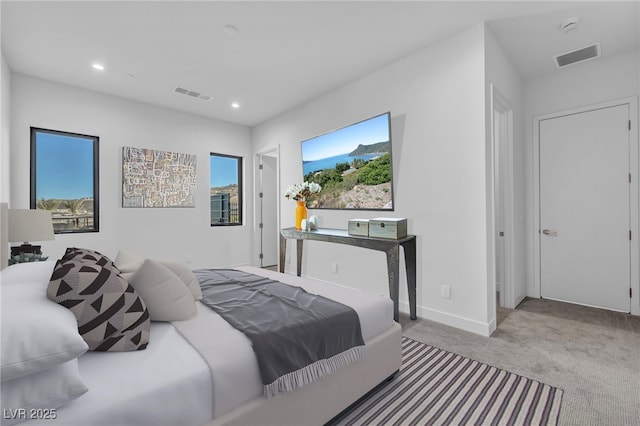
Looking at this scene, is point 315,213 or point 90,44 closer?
point 90,44

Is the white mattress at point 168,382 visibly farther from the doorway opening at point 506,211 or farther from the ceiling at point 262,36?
the doorway opening at point 506,211

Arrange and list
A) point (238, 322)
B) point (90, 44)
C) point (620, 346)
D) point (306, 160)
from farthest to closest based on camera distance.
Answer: point (306, 160)
point (90, 44)
point (620, 346)
point (238, 322)

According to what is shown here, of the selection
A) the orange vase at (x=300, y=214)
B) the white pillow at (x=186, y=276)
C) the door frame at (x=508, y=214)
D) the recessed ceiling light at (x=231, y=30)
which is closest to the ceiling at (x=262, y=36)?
the recessed ceiling light at (x=231, y=30)

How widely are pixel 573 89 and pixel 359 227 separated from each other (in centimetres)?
291

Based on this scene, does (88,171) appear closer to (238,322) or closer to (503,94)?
(238,322)

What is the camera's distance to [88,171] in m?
4.06

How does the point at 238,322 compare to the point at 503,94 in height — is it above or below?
below

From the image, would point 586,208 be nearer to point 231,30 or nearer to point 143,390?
point 231,30

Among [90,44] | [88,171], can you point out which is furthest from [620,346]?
[88,171]

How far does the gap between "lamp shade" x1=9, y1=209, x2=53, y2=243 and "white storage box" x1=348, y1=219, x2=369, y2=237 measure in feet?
9.01

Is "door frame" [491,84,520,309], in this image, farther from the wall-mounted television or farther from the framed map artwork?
the framed map artwork

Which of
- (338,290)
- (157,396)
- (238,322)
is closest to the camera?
(157,396)

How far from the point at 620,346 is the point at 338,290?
7.75ft

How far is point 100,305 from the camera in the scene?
1.17m
